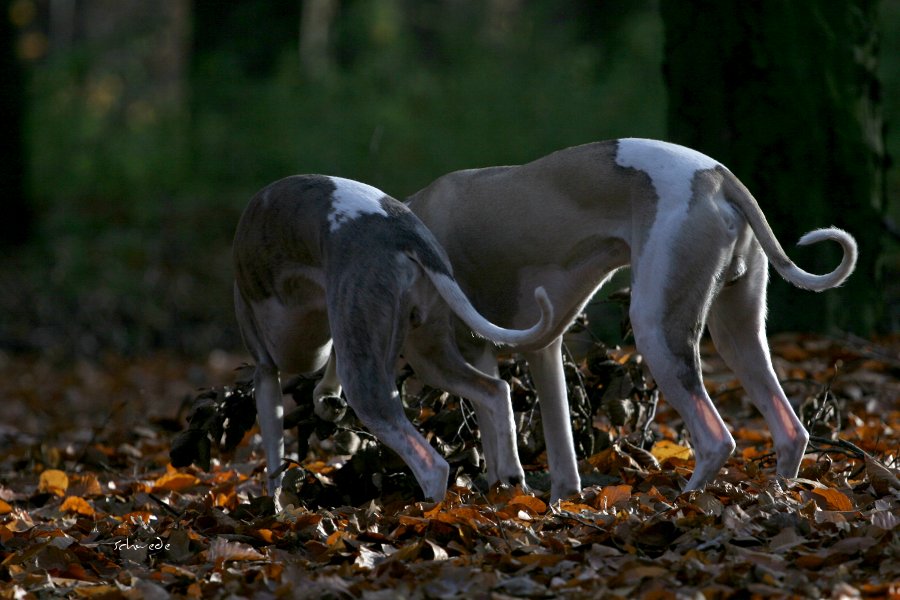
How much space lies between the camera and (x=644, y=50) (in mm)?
15641

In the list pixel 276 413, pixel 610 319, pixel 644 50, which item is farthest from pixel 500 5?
pixel 276 413

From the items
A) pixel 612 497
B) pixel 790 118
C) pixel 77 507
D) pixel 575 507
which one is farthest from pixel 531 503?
pixel 790 118

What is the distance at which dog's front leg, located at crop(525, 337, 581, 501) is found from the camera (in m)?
4.82

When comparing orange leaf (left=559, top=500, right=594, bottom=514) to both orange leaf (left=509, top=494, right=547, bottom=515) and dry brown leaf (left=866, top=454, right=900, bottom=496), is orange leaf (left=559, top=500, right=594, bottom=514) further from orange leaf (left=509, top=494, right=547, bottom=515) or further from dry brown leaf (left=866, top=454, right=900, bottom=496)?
dry brown leaf (left=866, top=454, right=900, bottom=496)

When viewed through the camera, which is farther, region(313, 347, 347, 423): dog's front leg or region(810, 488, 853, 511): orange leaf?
region(313, 347, 347, 423): dog's front leg

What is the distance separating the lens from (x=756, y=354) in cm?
462

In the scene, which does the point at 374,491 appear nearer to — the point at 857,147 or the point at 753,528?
the point at 753,528

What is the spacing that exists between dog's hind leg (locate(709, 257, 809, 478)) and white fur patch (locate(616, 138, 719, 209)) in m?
0.44

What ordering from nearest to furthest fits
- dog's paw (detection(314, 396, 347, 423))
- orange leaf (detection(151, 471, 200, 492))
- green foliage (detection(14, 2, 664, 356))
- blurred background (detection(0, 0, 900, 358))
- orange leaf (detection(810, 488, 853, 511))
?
1. orange leaf (detection(810, 488, 853, 511))
2. dog's paw (detection(314, 396, 347, 423))
3. orange leaf (detection(151, 471, 200, 492))
4. blurred background (detection(0, 0, 900, 358))
5. green foliage (detection(14, 2, 664, 356))

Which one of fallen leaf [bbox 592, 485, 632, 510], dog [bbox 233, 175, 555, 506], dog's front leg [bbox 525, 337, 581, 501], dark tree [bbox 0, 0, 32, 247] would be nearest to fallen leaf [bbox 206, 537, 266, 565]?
dog [bbox 233, 175, 555, 506]

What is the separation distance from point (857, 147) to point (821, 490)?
13.3ft

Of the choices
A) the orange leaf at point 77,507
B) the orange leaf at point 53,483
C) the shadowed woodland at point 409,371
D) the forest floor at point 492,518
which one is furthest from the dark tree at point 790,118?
the orange leaf at point 77,507

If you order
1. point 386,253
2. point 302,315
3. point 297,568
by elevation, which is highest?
point 386,253

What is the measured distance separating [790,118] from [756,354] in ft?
10.9
